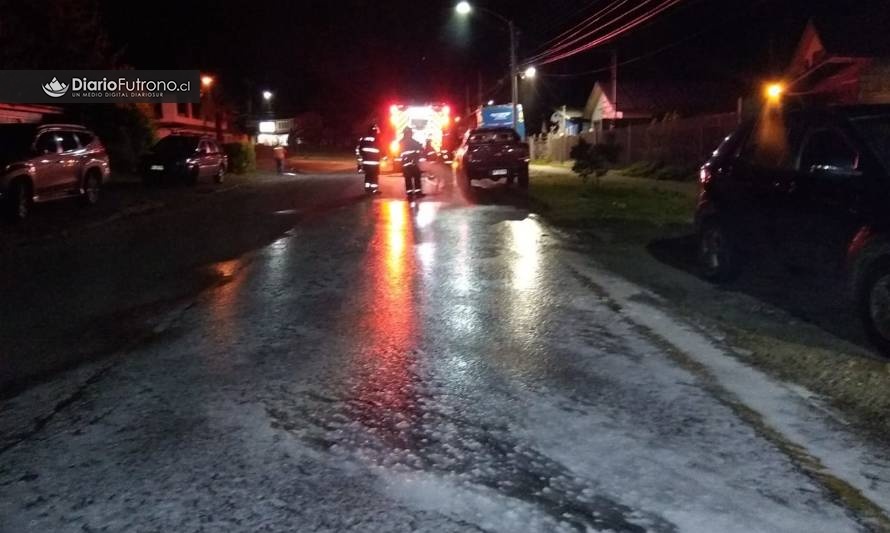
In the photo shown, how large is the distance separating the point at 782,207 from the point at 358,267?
5.28 meters

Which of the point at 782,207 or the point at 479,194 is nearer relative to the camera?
the point at 782,207

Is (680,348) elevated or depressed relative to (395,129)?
depressed

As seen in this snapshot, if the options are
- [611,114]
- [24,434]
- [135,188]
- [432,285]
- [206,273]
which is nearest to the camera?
[24,434]

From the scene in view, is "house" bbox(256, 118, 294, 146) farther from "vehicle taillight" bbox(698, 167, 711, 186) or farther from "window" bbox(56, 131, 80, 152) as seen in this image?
"vehicle taillight" bbox(698, 167, 711, 186)

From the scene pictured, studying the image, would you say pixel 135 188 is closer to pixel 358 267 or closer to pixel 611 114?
pixel 358 267

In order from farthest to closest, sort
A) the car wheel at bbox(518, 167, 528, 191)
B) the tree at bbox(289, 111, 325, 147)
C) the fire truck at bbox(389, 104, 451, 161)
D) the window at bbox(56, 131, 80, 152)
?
1. the tree at bbox(289, 111, 325, 147)
2. the fire truck at bbox(389, 104, 451, 161)
3. the car wheel at bbox(518, 167, 528, 191)
4. the window at bbox(56, 131, 80, 152)

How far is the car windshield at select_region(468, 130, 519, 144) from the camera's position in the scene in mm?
24391

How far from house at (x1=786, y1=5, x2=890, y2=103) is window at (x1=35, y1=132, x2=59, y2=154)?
21.6 meters

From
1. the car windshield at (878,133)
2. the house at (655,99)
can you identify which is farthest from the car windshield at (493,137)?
the house at (655,99)

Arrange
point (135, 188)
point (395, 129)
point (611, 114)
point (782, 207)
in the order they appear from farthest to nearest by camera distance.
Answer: point (611, 114) → point (395, 129) → point (135, 188) → point (782, 207)

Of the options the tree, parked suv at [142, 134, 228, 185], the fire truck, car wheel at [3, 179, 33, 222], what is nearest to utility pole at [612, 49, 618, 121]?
the fire truck

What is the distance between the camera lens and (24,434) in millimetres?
5219

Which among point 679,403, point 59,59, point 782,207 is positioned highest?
point 59,59

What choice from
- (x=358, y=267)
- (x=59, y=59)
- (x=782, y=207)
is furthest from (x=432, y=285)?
(x=59, y=59)
